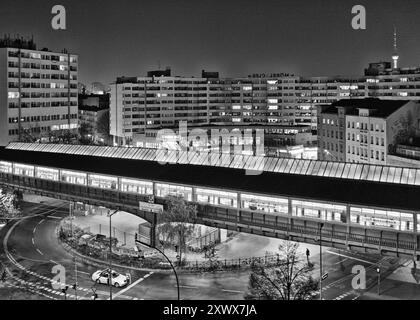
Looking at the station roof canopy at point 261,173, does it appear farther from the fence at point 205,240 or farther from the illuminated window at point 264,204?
the fence at point 205,240

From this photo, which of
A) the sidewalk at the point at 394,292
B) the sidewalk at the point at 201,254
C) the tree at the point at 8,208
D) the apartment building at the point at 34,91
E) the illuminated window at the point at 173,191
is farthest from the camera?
the apartment building at the point at 34,91

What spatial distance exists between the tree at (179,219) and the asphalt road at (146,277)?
3.87 metres

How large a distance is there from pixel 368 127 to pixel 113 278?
153 feet

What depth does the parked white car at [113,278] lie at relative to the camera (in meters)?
34.8

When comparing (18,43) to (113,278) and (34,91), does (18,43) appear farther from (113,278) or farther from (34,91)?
(113,278)

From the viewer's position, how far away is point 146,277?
3691 centimetres

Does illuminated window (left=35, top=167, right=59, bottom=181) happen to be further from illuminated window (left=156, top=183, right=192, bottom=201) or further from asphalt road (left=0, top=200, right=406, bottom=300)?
illuminated window (left=156, top=183, right=192, bottom=201)

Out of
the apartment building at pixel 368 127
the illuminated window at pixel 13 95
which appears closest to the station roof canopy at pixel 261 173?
the apartment building at pixel 368 127

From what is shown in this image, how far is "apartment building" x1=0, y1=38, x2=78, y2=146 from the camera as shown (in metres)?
95.5

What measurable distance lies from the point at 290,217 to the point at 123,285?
40.6 feet

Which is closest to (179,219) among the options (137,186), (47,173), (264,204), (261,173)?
(264,204)
